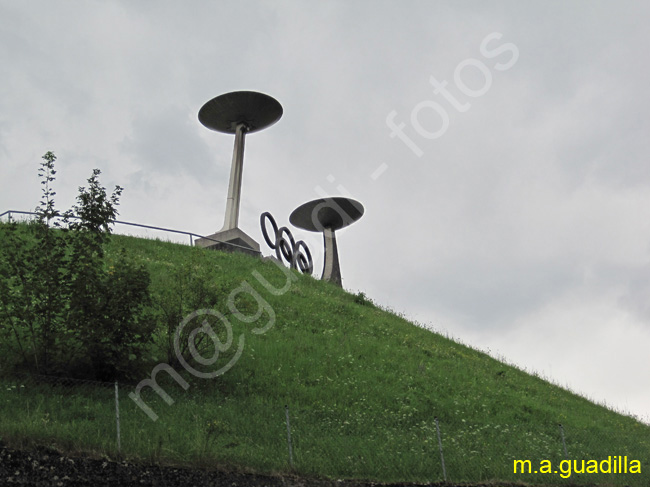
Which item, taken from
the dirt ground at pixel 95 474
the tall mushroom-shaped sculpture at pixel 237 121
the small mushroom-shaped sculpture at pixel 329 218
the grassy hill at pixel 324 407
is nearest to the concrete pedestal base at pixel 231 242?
the tall mushroom-shaped sculpture at pixel 237 121

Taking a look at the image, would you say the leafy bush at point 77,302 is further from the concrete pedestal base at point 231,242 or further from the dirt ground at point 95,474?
the concrete pedestal base at point 231,242

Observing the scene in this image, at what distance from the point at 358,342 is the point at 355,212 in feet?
75.9

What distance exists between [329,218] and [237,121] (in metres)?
9.74

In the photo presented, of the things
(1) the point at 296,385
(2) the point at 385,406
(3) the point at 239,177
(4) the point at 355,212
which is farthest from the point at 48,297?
(4) the point at 355,212

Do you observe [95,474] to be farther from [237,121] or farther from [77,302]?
[237,121]

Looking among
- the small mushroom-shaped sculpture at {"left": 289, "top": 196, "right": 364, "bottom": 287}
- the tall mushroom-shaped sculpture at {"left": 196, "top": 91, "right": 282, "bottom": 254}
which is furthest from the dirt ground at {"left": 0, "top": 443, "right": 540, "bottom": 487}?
the small mushroom-shaped sculpture at {"left": 289, "top": 196, "right": 364, "bottom": 287}

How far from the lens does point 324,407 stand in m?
17.0

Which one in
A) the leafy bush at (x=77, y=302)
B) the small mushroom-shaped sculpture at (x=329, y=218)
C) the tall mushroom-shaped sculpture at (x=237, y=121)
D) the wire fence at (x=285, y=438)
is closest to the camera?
the wire fence at (x=285, y=438)

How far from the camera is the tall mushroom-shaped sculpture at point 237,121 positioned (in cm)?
3897

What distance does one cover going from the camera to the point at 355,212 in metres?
46.4

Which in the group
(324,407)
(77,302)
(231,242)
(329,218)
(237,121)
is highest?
(237,121)

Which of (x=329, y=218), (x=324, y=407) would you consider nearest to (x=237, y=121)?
(x=329, y=218)

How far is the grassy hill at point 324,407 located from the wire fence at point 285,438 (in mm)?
41

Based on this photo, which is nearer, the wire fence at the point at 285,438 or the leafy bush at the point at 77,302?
the wire fence at the point at 285,438
